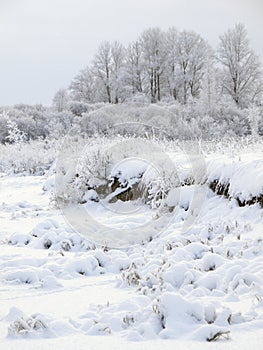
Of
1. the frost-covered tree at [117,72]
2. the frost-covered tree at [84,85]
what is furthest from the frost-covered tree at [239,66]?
the frost-covered tree at [84,85]

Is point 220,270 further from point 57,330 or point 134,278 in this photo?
point 57,330

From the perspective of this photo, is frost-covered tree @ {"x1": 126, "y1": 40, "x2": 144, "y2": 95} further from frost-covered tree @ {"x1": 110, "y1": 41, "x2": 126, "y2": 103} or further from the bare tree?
the bare tree

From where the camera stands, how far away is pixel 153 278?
4.08m

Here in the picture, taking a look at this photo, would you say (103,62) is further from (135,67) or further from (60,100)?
(60,100)

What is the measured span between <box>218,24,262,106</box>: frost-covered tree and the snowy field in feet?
104

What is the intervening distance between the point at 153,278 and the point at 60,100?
→ 36797 millimetres

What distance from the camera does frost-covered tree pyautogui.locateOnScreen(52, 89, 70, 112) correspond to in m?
37.1

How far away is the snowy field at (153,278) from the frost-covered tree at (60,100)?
30.2m

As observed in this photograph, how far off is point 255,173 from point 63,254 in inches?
128

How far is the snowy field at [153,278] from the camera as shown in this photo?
2.94 m

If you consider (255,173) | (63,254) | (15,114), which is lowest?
(63,254)

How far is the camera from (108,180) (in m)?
9.41

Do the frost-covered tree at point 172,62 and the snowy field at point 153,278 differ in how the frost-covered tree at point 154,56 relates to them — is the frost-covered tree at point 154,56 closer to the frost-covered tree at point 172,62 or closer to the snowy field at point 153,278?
the frost-covered tree at point 172,62

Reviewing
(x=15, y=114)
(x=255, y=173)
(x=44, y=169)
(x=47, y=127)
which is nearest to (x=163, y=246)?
(x=255, y=173)
